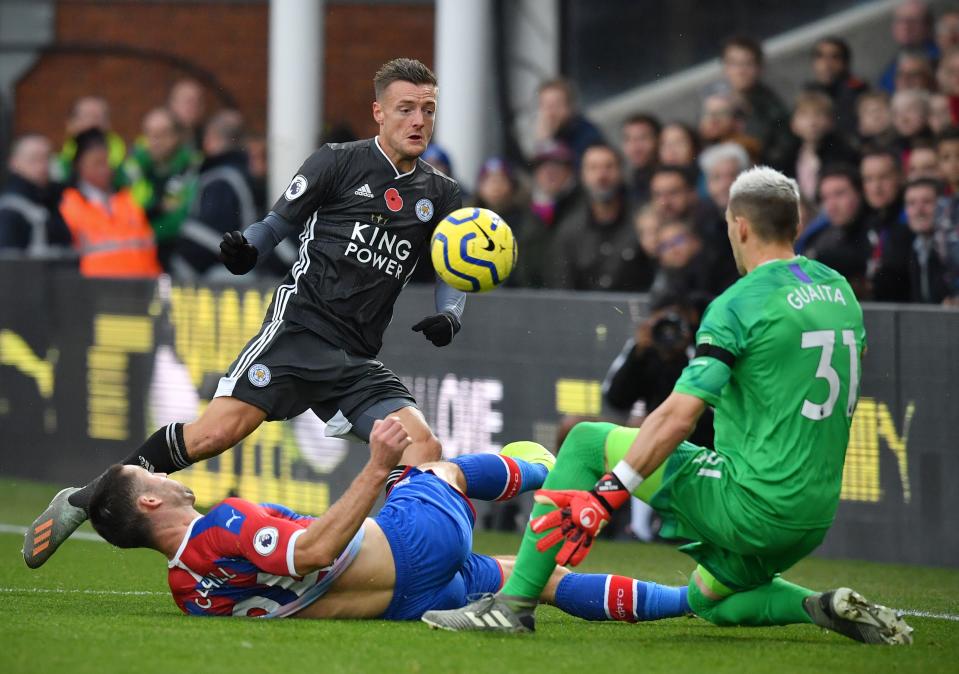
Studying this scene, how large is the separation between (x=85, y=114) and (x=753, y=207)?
10.6 meters

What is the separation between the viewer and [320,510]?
10.9 meters

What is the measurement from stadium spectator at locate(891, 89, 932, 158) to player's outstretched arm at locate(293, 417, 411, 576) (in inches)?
219

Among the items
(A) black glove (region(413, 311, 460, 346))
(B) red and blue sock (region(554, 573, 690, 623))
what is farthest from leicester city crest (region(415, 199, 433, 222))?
(B) red and blue sock (region(554, 573, 690, 623))

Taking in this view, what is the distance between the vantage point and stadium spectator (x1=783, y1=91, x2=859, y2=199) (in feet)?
33.6

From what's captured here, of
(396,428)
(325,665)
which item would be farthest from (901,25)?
(325,665)

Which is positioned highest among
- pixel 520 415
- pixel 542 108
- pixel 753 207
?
pixel 542 108

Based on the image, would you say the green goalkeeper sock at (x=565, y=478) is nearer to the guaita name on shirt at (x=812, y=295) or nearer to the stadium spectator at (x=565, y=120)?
the guaita name on shirt at (x=812, y=295)

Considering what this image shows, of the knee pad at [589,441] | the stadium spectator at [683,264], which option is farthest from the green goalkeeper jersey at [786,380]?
the stadium spectator at [683,264]

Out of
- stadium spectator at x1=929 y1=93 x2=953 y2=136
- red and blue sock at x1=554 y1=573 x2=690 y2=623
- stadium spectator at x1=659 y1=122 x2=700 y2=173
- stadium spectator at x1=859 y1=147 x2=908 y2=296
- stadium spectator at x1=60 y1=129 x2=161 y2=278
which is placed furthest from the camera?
stadium spectator at x1=60 y1=129 x2=161 y2=278

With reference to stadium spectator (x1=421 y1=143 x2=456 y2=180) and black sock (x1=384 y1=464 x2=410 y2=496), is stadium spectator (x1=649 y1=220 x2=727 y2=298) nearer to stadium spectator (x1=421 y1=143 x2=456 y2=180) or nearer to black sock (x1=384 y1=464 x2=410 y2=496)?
stadium spectator (x1=421 y1=143 x2=456 y2=180)

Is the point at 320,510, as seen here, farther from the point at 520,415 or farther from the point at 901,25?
the point at 901,25

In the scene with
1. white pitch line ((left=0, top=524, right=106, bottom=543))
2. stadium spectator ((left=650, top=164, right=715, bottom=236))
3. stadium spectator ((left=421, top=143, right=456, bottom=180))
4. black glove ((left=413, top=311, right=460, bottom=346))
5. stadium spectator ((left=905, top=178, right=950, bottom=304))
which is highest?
stadium spectator ((left=421, top=143, right=456, bottom=180))

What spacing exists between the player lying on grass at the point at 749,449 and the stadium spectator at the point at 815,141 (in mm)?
4798

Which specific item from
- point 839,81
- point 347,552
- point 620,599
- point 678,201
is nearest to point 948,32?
point 839,81
